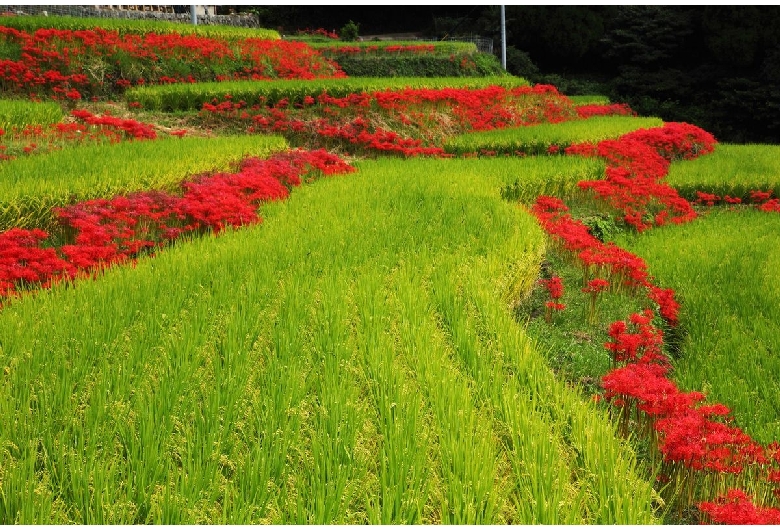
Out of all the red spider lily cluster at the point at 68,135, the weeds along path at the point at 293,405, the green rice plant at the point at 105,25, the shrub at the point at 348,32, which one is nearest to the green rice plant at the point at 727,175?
the weeds along path at the point at 293,405

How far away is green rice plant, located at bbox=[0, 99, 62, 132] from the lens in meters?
8.04

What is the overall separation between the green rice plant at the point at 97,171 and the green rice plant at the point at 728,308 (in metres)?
4.87

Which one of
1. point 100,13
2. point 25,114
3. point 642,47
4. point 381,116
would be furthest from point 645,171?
point 642,47

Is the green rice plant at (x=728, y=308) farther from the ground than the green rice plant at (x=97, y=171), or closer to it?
closer to it

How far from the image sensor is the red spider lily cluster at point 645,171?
7.54m

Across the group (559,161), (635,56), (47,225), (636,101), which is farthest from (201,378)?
(635,56)

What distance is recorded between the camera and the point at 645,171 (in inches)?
354

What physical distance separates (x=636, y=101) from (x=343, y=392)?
25417mm

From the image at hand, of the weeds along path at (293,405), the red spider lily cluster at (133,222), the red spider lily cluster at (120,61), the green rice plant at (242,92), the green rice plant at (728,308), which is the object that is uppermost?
the red spider lily cluster at (120,61)

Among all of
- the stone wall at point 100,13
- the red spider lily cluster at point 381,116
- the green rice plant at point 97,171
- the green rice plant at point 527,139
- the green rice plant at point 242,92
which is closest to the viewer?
the green rice plant at point 97,171

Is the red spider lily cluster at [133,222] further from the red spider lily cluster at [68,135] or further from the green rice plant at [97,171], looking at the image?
the red spider lily cluster at [68,135]

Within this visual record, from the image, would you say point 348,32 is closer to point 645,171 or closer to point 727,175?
point 645,171

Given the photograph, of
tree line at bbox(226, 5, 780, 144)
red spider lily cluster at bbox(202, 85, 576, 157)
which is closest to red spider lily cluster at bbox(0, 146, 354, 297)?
red spider lily cluster at bbox(202, 85, 576, 157)

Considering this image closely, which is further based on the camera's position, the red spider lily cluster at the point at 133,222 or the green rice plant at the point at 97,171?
the green rice plant at the point at 97,171
